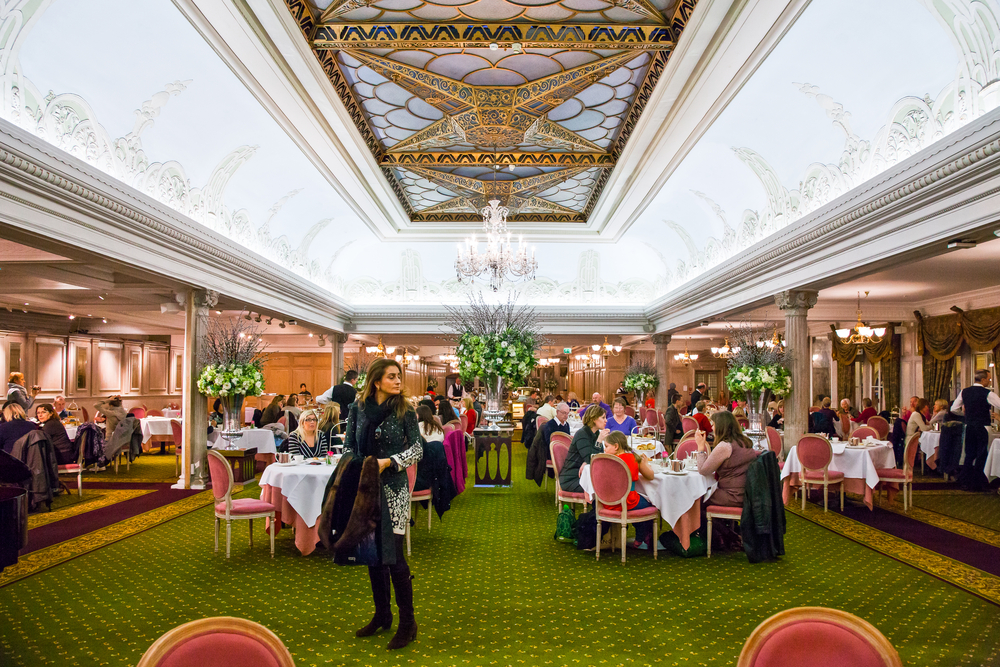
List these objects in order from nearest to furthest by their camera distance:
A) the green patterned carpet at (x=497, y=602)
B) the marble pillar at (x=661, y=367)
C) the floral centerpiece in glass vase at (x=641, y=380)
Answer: the green patterned carpet at (x=497, y=602)
the marble pillar at (x=661, y=367)
the floral centerpiece in glass vase at (x=641, y=380)

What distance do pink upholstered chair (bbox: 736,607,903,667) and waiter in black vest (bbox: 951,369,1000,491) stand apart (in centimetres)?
958

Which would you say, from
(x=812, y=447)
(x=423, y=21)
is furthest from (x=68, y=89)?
(x=812, y=447)

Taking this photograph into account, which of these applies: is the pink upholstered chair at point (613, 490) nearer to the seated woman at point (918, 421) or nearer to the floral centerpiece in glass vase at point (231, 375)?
the floral centerpiece in glass vase at point (231, 375)

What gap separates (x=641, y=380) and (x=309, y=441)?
12392mm

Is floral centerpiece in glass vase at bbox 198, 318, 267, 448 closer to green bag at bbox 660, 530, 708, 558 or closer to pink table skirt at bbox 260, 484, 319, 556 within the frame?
pink table skirt at bbox 260, 484, 319, 556

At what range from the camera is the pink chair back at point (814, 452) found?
7391mm

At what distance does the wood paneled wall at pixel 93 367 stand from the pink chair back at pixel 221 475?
34.3 ft

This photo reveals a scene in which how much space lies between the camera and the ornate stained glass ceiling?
20.6 ft

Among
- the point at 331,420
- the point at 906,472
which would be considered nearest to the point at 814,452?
the point at 906,472

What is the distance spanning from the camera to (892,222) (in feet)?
20.5

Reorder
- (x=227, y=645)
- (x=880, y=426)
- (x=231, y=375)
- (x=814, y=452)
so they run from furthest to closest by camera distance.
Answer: (x=880, y=426) → (x=231, y=375) → (x=814, y=452) → (x=227, y=645)

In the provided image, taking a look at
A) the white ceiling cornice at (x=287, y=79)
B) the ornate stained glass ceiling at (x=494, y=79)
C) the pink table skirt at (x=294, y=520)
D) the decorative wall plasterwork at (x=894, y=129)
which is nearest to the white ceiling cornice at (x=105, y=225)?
the white ceiling cornice at (x=287, y=79)

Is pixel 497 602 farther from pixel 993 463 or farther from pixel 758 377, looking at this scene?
pixel 993 463

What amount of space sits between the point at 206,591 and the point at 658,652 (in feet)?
10.6
